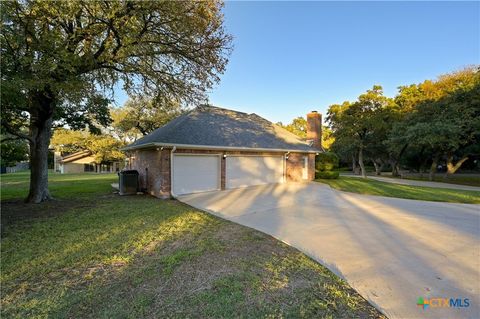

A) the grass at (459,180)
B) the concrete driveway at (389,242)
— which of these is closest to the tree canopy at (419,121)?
the grass at (459,180)

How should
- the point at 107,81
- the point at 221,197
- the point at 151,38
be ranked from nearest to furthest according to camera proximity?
the point at 151,38 → the point at 107,81 → the point at 221,197

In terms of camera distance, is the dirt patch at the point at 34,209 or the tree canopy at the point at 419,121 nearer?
the dirt patch at the point at 34,209

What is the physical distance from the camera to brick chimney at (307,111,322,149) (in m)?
18.7

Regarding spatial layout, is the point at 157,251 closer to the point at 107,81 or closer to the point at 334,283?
the point at 334,283

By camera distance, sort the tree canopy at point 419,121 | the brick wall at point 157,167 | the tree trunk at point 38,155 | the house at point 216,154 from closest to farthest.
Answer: the tree trunk at point 38,155
the brick wall at point 157,167
the house at point 216,154
the tree canopy at point 419,121

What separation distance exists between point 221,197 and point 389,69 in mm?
13321

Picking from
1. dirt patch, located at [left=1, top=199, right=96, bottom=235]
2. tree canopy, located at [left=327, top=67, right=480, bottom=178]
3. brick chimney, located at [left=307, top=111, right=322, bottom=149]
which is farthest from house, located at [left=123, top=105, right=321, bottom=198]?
tree canopy, located at [left=327, top=67, right=480, bottom=178]

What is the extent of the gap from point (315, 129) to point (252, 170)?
→ 786cm

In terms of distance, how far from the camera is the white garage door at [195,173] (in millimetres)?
10750

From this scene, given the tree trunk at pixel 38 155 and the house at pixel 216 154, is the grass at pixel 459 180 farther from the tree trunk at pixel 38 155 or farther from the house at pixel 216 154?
the tree trunk at pixel 38 155

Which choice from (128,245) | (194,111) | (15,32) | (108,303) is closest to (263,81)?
(194,111)

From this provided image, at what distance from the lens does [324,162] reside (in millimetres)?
19094

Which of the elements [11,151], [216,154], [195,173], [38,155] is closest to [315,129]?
[216,154]

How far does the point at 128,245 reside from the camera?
457 centimetres
